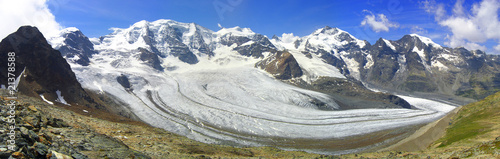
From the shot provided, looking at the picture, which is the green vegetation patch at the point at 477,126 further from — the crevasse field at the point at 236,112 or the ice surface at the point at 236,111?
the ice surface at the point at 236,111

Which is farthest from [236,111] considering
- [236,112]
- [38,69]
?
[38,69]

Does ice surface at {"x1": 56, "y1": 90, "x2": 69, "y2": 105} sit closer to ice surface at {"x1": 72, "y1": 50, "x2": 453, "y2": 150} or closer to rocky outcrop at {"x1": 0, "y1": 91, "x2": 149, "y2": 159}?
ice surface at {"x1": 72, "y1": 50, "x2": 453, "y2": 150}

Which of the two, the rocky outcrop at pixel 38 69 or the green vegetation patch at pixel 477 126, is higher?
the rocky outcrop at pixel 38 69

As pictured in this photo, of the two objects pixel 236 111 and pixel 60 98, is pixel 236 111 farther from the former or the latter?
pixel 60 98

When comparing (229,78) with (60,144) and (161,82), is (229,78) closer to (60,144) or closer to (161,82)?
(161,82)

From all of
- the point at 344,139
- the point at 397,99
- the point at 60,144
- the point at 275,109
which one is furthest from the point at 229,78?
the point at 60,144

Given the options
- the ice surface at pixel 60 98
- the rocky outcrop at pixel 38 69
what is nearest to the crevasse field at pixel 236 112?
the rocky outcrop at pixel 38 69
